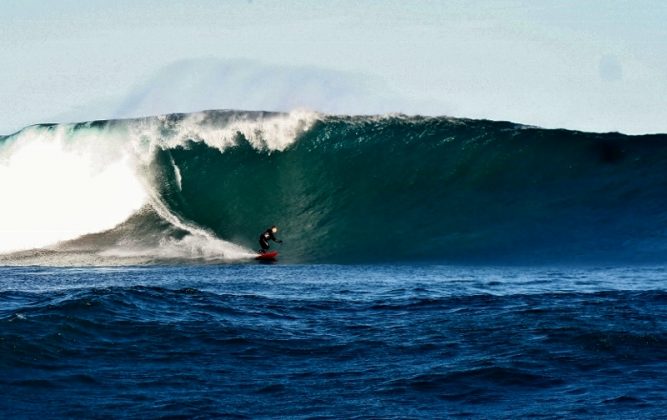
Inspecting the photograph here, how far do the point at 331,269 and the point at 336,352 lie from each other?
8.71 metres

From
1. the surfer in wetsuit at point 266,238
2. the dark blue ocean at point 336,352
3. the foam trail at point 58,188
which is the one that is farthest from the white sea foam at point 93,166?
the dark blue ocean at point 336,352

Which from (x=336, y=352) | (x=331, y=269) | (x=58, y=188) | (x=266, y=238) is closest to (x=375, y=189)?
(x=266, y=238)

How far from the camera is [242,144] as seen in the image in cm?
2617

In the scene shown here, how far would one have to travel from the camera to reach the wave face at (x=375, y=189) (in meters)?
20.6

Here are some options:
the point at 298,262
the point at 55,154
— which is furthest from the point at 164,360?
the point at 55,154

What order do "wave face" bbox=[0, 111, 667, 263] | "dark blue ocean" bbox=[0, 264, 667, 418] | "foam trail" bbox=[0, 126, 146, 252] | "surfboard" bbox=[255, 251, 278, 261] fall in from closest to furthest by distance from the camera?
"dark blue ocean" bbox=[0, 264, 667, 418], "surfboard" bbox=[255, 251, 278, 261], "wave face" bbox=[0, 111, 667, 263], "foam trail" bbox=[0, 126, 146, 252]

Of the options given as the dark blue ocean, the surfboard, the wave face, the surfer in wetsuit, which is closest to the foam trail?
the wave face

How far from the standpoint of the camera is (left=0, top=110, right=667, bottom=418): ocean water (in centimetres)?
746

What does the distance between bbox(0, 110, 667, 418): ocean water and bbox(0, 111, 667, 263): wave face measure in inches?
2.4

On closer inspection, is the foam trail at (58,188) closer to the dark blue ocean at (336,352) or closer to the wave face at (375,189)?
the wave face at (375,189)

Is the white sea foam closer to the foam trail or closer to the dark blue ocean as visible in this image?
the foam trail

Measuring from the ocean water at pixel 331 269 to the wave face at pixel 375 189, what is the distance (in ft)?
0.20

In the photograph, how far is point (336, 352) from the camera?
346 inches

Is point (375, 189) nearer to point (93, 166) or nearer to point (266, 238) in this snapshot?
point (266, 238)
